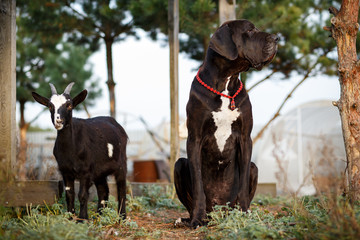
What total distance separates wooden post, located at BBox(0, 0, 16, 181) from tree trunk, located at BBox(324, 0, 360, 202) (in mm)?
3796

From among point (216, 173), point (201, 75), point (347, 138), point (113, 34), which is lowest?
point (216, 173)

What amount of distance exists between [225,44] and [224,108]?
637 millimetres

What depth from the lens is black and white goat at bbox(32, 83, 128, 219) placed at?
4.96 meters

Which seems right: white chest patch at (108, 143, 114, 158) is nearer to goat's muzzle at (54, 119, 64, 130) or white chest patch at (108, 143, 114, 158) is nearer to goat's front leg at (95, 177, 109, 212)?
goat's front leg at (95, 177, 109, 212)

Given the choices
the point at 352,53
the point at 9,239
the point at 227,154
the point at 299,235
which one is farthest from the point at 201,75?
the point at 9,239

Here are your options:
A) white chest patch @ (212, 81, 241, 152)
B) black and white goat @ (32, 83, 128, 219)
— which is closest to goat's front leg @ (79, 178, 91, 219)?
black and white goat @ (32, 83, 128, 219)

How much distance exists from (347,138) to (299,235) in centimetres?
179

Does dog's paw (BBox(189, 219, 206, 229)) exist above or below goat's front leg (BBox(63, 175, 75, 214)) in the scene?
below

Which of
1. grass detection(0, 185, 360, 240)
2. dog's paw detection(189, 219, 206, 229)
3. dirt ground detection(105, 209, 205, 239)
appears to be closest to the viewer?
grass detection(0, 185, 360, 240)

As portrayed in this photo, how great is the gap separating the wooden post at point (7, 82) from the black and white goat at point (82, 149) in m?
0.45

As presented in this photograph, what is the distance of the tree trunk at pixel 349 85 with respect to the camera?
15.2 ft

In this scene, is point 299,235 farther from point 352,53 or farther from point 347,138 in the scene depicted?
point 352,53

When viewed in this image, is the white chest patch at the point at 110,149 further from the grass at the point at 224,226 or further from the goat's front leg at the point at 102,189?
the grass at the point at 224,226

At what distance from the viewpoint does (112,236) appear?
407 cm
